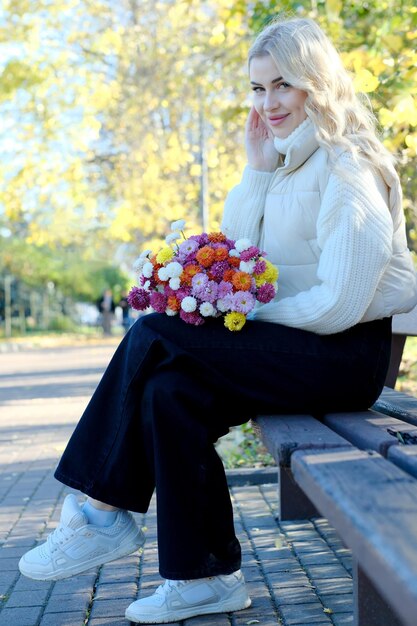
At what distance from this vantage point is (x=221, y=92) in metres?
A: 15.3

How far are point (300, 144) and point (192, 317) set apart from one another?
715mm

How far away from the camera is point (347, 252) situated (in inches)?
109

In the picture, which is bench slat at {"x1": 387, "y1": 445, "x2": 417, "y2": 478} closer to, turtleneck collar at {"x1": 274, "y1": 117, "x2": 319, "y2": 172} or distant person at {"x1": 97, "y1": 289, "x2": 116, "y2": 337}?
turtleneck collar at {"x1": 274, "y1": 117, "x2": 319, "y2": 172}

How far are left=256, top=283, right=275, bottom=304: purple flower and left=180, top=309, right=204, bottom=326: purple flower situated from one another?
0.20 meters

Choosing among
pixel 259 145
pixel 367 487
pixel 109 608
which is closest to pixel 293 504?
pixel 109 608

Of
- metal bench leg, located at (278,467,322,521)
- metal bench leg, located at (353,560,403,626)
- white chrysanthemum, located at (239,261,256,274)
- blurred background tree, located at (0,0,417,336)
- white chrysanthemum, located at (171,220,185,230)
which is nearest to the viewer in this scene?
metal bench leg, located at (353,560,403,626)

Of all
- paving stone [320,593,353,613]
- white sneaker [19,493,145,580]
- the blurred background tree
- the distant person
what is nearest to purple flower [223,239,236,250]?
white sneaker [19,493,145,580]

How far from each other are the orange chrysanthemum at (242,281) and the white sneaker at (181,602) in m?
0.95

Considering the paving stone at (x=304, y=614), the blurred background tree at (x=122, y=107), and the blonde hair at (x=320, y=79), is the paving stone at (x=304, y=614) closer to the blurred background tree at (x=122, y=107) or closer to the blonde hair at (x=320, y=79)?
the blonde hair at (x=320, y=79)

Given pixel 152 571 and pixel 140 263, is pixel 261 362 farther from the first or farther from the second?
pixel 152 571

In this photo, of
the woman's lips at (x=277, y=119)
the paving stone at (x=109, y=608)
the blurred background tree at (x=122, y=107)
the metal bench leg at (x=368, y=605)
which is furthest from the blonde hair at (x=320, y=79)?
the blurred background tree at (x=122, y=107)

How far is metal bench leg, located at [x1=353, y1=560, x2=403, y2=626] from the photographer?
2326mm

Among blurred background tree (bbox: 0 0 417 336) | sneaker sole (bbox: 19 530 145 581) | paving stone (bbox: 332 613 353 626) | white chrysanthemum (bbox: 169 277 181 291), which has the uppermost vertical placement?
blurred background tree (bbox: 0 0 417 336)

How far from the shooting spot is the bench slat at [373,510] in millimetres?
1360
